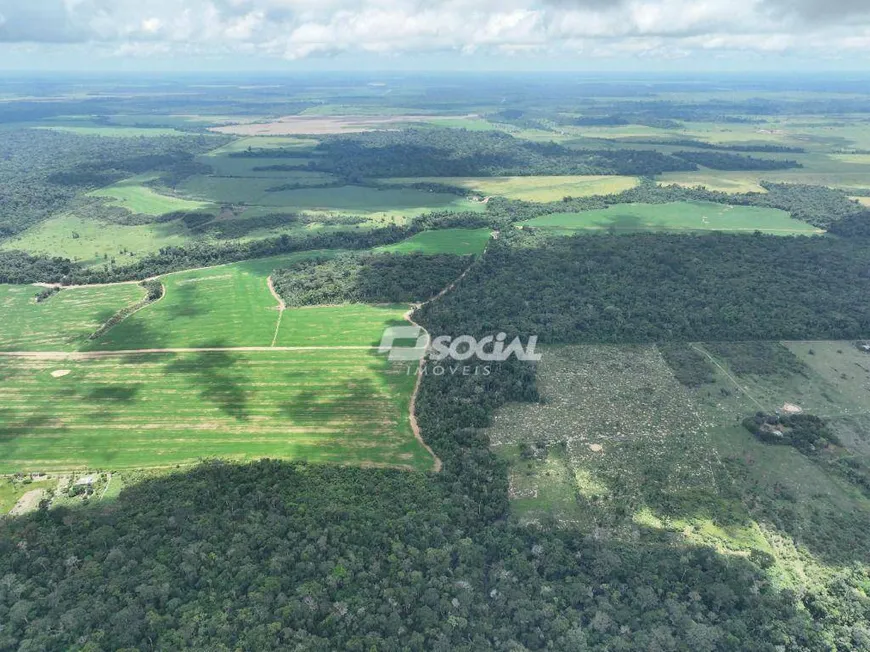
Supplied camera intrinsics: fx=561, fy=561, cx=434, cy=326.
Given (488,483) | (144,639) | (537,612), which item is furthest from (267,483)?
(537,612)

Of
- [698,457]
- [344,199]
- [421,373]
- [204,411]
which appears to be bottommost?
[204,411]

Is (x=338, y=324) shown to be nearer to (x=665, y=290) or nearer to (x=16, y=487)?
(x=16, y=487)

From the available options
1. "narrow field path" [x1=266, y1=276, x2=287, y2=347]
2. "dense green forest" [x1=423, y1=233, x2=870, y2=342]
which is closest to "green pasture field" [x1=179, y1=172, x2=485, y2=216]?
"dense green forest" [x1=423, y1=233, x2=870, y2=342]

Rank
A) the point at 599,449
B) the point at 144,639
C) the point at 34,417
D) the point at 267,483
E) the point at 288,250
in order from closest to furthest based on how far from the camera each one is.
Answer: the point at 144,639 < the point at 267,483 < the point at 599,449 < the point at 34,417 < the point at 288,250

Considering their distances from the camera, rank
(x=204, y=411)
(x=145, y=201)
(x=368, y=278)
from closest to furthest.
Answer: (x=204, y=411) → (x=368, y=278) → (x=145, y=201)

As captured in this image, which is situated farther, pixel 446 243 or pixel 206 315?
pixel 446 243

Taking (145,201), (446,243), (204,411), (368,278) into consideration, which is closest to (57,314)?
(204,411)

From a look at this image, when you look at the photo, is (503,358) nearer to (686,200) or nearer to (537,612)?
(537,612)

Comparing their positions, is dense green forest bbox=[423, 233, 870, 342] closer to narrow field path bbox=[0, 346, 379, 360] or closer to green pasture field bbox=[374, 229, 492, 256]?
green pasture field bbox=[374, 229, 492, 256]
